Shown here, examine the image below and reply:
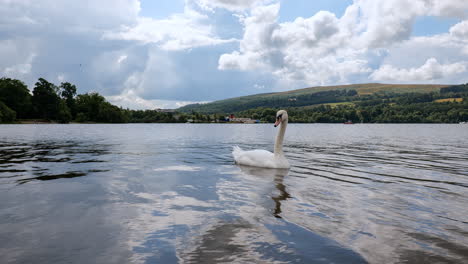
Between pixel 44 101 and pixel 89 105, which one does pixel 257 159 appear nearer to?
pixel 44 101

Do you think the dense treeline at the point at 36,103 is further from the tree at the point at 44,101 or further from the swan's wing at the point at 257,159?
the swan's wing at the point at 257,159

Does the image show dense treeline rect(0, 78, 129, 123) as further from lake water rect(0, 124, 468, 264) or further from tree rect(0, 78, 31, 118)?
lake water rect(0, 124, 468, 264)

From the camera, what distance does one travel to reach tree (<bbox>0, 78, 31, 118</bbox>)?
389 ft

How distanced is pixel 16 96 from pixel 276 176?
136298 mm

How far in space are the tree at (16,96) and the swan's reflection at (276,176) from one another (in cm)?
13103

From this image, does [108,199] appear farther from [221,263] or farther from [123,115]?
[123,115]

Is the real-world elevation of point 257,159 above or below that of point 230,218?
above

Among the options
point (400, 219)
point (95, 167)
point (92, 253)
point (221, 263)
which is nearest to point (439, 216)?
point (400, 219)

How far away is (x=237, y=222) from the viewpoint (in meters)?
6.15

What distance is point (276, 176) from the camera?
11.5 m

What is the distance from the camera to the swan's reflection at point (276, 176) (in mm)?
7610

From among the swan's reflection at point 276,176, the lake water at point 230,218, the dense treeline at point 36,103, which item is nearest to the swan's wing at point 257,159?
the swan's reflection at point 276,176

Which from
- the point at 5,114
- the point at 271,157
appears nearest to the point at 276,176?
the point at 271,157

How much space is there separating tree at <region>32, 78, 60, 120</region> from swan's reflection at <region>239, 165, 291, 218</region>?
134m
